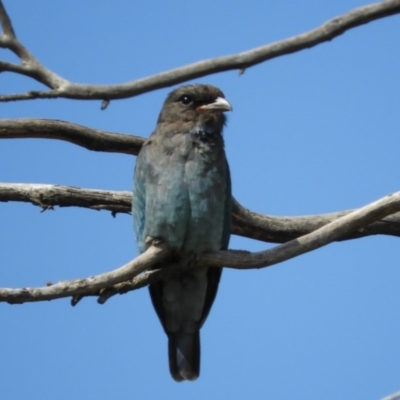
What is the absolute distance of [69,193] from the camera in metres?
7.59

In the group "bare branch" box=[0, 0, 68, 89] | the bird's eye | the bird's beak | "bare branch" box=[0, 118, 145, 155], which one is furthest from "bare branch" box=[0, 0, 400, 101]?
the bird's eye

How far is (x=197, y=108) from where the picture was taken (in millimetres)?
7613

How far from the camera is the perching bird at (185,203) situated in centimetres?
712

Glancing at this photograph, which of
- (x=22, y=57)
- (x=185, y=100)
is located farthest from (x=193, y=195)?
(x=22, y=57)

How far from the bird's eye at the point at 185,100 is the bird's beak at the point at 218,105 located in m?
0.12

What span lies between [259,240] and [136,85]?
3711 mm

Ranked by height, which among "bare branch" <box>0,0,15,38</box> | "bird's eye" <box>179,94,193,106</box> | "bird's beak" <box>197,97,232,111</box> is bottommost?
"bare branch" <box>0,0,15,38</box>

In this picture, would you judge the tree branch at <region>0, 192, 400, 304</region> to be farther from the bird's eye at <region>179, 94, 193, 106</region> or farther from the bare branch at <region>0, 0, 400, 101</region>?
the bare branch at <region>0, 0, 400, 101</region>

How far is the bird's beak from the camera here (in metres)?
7.46

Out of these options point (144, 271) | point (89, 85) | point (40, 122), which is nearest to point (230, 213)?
point (144, 271)

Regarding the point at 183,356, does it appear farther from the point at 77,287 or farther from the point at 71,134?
the point at 77,287

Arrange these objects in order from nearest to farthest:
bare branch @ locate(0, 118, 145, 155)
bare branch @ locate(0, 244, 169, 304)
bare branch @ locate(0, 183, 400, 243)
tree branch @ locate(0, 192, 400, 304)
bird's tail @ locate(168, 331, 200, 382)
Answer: bare branch @ locate(0, 244, 169, 304) < tree branch @ locate(0, 192, 400, 304) < bare branch @ locate(0, 118, 145, 155) < bare branch @ locate(0, 183, 400, 243) < bird's tail @ locate(168, 331, 200, 382)

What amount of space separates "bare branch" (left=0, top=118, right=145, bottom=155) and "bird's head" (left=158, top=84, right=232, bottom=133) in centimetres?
35

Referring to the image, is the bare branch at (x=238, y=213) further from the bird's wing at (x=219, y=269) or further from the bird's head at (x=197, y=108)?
the bird's head at (x=197, y=108)
